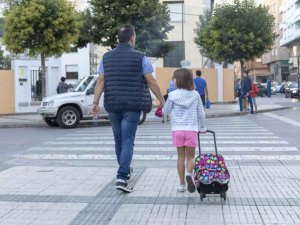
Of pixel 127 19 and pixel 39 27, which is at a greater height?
pixel 127 19

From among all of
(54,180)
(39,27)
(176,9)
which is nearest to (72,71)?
(176,9)

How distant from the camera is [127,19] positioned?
2744 centimetres

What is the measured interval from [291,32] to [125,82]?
2743 inches

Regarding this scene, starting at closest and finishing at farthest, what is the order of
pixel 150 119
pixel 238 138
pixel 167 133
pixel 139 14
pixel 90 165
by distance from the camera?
pixel 90 165, pixel 238 138, pixel 167 133, pixel 150 119, pixel 139 14

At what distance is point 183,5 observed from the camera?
158 feet

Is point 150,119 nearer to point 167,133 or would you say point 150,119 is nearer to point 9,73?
point 167,133

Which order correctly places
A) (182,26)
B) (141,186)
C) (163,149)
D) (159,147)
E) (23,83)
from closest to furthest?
1. (141,186)
2. (163,149)
3. (159,147)
4. (23,83)
5. (182,26)

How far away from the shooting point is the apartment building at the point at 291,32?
69.4 metres

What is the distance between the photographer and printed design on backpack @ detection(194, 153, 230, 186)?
643cm

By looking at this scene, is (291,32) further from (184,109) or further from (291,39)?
(184,109)

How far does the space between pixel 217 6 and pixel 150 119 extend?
44.3 ft

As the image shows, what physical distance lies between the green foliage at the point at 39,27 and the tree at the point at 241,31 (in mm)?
11737

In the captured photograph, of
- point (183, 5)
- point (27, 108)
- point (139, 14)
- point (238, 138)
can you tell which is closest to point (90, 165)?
point (238, 138)

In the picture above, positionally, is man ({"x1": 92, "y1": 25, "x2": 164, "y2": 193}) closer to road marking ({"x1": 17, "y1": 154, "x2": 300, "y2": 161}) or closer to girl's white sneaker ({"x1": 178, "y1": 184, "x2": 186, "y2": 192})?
girl's white sneaker ({"x1": 178, "y1": 184, "x2": 186, "y2": 192})
